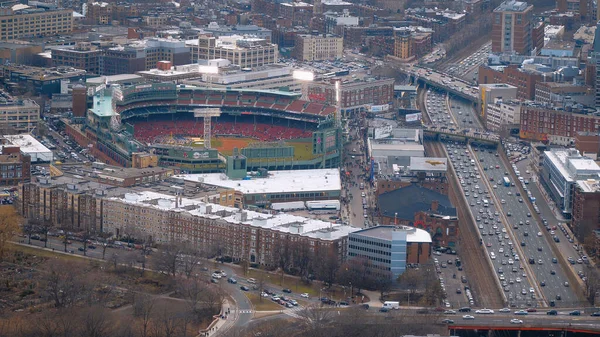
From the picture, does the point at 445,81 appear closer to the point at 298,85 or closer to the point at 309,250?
the point at 298,85

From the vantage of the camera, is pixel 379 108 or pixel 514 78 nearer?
pixel 379 108

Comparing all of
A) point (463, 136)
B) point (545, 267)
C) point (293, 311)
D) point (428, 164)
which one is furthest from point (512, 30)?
point (293, 311)

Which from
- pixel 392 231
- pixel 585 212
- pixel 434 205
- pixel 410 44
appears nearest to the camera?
pixel 392 231

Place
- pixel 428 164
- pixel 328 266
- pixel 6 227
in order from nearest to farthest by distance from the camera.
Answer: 1. pixel 328 266
2. pixel 6 227
3. pixel 428 164

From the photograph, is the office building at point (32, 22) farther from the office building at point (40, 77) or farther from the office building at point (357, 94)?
the office building at point (357, 94)

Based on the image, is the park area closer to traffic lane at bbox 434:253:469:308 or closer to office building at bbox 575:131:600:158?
traffic lane at bbox 434:253:469:308

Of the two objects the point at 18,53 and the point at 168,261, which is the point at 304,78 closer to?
the point at 18,53

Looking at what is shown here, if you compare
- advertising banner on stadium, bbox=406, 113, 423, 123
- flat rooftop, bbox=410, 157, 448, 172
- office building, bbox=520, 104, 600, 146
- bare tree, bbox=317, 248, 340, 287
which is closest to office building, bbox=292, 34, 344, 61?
advertising banner on stadium, bbox=406, 113, 423, 123
